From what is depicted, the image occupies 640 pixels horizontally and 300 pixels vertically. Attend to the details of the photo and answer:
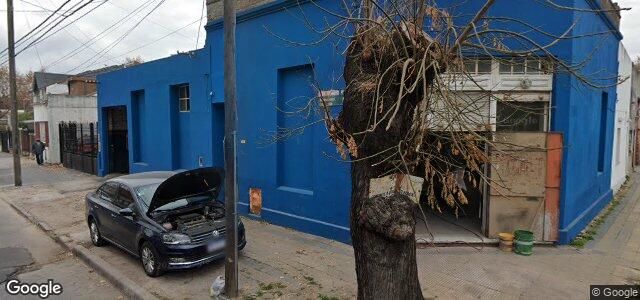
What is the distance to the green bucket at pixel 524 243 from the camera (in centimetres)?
665

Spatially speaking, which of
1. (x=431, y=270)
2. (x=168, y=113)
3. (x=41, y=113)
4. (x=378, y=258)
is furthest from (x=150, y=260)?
(x=41, y=113)

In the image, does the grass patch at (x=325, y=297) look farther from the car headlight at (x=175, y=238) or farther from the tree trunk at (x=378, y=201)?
the car headlight at (x=175, y=238)

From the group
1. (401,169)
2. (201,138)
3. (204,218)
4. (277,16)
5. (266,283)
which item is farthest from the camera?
(201,138)

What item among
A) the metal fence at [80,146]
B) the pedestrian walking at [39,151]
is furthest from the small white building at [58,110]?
the metal fence at [80,146]

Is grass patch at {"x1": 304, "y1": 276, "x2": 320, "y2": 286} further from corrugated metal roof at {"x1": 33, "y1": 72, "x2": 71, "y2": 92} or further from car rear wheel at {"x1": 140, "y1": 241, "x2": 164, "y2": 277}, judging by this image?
corrugated metal roof at {"x1": 33, "y1": 72, "x2": 71, "y2": 92}

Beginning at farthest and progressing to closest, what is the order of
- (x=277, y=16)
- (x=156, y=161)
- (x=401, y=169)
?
(x=156, y=161) → (x=277, y=16) → (x=401, y=169)

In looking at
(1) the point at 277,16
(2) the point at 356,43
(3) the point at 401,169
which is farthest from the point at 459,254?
(1) the point at 277,16

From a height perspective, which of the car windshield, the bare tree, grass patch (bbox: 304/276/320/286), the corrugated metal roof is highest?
the corrugated metal roof

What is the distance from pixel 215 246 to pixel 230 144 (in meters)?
1.94

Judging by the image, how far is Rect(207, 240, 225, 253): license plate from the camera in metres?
6.12

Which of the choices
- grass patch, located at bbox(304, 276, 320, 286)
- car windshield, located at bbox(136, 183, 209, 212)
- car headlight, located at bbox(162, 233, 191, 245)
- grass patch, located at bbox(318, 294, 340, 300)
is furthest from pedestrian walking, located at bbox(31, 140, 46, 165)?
grass patch, located at bbox(318, 294, 340, 300)

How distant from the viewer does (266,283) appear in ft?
18.9

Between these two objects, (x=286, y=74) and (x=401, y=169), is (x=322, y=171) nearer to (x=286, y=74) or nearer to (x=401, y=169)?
(x=286, y=74)

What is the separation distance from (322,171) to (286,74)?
249cm
